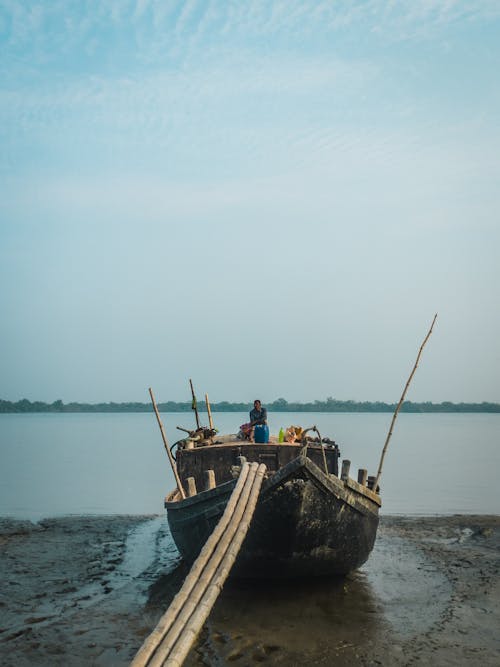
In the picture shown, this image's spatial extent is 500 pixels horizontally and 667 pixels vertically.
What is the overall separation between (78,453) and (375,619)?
37020mm

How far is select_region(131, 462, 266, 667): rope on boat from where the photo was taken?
17.4 feet

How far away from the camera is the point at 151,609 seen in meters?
8.79

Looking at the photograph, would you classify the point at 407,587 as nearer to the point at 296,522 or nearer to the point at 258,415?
→ the point at 296,522

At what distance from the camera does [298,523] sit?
27.6 ft

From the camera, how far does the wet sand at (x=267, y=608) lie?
279 inches

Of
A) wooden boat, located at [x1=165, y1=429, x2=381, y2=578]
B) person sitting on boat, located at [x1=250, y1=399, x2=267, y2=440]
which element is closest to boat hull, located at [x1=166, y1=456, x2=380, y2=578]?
wooden boat, located at [x1=165, y1=429, x2=381, y2=578]

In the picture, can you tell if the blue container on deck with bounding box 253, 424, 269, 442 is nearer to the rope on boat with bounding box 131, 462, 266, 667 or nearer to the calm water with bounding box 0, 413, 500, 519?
the rope on boat with bounding box 131, 462, 266, 667

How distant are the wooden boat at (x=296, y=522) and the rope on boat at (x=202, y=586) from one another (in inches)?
18.1

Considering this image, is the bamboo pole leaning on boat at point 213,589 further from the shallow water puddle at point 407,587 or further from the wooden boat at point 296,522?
the shallow water puddle at point 407,587

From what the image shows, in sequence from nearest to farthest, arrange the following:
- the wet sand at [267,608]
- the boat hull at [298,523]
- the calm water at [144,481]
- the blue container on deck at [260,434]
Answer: the wet sand at [267,608]
the boat hull at [298,523]
the blue container on deck at [260,434]
the calm water at [144,481]

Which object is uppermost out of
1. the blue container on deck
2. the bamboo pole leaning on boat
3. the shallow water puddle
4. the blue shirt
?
the blue shirt

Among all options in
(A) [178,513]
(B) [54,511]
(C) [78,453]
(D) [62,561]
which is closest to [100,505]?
(B) [54,511]

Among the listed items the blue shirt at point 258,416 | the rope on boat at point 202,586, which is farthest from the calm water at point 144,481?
the rope on boat at point 202,586

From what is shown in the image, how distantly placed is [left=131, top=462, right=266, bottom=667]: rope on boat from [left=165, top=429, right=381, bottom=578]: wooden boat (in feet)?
1.51
